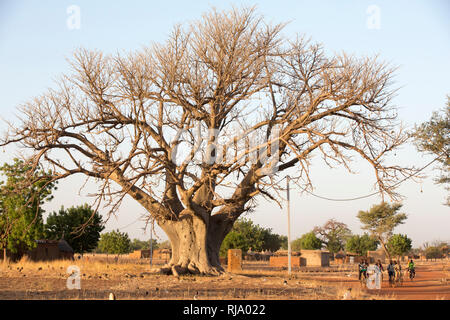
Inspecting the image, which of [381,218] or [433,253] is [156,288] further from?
[433,253]

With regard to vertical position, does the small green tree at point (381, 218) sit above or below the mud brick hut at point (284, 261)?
above

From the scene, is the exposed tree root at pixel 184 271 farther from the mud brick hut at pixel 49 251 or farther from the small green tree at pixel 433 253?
the small green tree at pixel 433 253

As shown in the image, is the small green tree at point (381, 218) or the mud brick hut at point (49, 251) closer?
the mud brick hut at point (49, 251)

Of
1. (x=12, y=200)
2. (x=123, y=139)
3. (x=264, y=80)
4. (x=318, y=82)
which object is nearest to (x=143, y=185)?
(x=123, y=139)

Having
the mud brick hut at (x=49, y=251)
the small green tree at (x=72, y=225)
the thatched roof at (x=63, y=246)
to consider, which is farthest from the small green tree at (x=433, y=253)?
the mud brick hut at (x=49, y=251)

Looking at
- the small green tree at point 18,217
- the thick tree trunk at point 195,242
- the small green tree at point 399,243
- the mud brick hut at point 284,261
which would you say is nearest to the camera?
the thick tree trunk at point 195,242

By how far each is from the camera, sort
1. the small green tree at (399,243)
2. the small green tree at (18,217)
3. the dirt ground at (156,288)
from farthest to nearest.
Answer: the small green tree at (399,243)
the small green tree at (18,217)
the dirt ground at (156,288)

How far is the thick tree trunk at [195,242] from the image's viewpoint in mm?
19953

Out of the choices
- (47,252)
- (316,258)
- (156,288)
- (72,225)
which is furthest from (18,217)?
(316,258)

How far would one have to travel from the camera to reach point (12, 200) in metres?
29.5

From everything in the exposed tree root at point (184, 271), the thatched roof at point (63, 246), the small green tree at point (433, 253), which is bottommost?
the small green tree at point (433, 253)

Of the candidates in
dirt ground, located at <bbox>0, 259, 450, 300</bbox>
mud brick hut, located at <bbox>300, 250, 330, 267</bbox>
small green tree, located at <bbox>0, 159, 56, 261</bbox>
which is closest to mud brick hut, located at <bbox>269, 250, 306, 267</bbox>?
mud brick hut, located at <bbox>300, 250, 330, 267</bbox>

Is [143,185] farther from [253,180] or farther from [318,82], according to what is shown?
[318,82]
